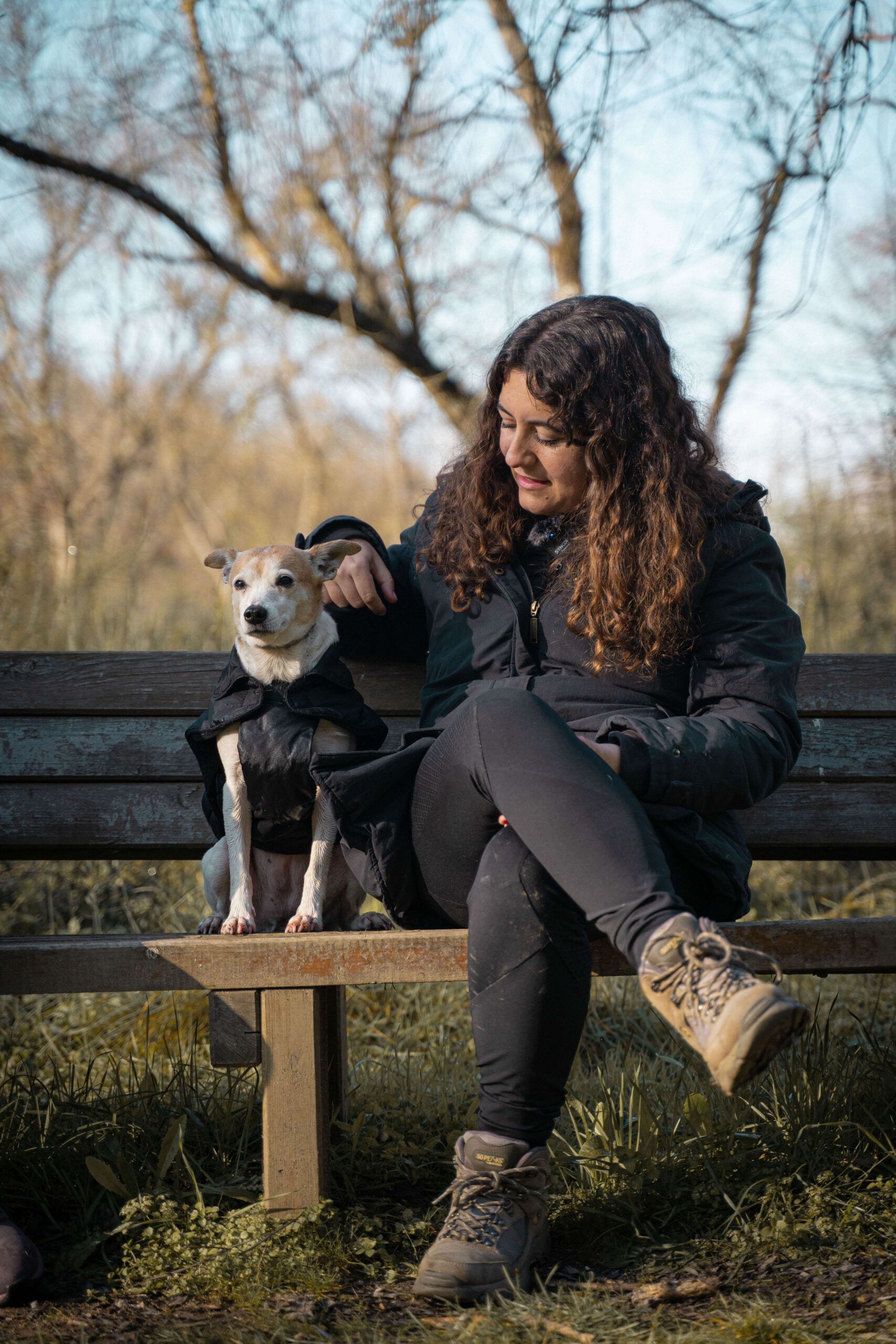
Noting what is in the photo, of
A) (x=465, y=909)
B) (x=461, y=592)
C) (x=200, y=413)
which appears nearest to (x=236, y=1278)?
(x=465, y=909)

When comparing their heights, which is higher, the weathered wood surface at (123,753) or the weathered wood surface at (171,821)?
the weathered wood surface at (123,753)

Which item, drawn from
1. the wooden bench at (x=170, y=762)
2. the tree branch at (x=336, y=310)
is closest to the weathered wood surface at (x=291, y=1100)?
the wooden bench at (x=170, y=762)

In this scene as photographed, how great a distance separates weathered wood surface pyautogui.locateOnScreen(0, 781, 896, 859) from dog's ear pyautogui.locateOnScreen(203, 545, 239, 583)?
0.53m

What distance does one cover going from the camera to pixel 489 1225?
5.75 feet

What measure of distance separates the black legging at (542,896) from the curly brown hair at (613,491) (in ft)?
1.40

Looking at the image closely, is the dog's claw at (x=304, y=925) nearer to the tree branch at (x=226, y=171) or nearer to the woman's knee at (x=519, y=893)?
the woman's knee at (x=519, y=893)

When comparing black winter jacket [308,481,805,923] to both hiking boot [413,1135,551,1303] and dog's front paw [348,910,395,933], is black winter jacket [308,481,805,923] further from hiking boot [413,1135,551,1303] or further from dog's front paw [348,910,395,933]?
hiking boot [413,1135,551,1303]

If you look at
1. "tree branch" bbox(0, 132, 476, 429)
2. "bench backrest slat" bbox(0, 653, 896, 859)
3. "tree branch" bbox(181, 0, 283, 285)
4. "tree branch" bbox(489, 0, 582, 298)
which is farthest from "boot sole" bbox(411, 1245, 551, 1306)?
"tree branch" bbox(0, 132, 476, 429)

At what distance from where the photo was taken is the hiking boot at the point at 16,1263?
5.75 ft

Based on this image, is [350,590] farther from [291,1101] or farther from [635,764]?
[291,1101]

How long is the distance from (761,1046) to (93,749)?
69.8 inches

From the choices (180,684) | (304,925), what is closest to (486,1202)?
(304,925)

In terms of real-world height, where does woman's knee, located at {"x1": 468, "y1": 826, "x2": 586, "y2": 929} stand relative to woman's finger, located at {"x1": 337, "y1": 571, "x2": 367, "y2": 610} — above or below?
below

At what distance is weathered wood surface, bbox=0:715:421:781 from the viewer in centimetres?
263
